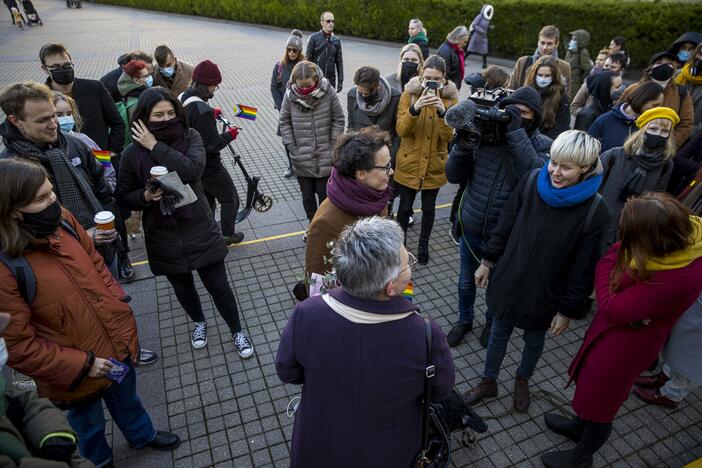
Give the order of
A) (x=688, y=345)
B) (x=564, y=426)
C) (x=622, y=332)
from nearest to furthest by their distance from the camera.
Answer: (x=622, y=332) < (x=688, y=345) < (x=564, y=426)

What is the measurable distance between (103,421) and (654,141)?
13.9 feet

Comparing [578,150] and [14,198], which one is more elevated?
[578,150]

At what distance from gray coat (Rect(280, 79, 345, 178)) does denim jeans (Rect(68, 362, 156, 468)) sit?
9.08 feet

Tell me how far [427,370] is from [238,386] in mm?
2201

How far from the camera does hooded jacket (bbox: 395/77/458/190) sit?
4398 mm

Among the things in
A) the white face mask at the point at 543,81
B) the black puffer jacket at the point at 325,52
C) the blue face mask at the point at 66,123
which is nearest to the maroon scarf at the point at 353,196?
the blue face mask at the point at 66,123

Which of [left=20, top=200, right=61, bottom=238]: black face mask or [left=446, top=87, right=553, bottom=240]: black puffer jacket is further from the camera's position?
[left=446, top=87, right=553, bottom=240]: black puffer jacket

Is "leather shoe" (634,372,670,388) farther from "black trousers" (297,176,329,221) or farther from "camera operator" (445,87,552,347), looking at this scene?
"black trousers" (297,176,329,221)

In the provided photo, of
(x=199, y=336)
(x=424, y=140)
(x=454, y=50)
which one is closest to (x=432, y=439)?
(x=199, y=336)

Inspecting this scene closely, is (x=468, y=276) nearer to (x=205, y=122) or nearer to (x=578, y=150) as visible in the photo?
(x=578, y=150)

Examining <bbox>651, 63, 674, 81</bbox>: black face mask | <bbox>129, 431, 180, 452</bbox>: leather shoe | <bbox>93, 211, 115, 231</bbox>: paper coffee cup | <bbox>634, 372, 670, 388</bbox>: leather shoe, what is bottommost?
<bbox>129, 431, 180, 452</bbox>: leather shoe

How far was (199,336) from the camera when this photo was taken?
12.9 ft

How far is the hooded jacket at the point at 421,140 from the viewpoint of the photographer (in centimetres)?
440

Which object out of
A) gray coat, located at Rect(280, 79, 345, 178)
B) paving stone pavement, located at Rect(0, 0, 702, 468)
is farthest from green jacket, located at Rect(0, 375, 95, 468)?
gray coat, located at Rect(280, 79, 345, 178)
